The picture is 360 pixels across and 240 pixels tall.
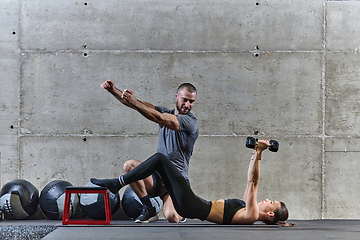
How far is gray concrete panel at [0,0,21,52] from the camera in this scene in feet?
14.0

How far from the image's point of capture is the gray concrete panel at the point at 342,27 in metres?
4.26

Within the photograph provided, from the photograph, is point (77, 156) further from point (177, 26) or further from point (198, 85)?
point (177, 26)

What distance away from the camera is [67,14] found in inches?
169

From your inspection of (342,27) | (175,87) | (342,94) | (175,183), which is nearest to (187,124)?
(175,183)

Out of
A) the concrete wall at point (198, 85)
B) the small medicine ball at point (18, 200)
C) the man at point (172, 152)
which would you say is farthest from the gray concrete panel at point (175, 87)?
the small medicine ball at point (18, 200)

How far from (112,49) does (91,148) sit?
4.27 feet

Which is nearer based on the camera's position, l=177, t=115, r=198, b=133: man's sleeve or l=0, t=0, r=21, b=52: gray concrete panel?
l=177, t=115, r=198, b=133: man's sleeve

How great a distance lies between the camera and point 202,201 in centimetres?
315

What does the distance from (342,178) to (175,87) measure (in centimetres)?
240

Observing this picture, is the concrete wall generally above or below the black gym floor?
above

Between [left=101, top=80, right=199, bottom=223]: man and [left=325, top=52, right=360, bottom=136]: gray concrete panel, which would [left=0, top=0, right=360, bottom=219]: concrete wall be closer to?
[left=325, top=52, right=360, bottom=136]: gray concrete panel

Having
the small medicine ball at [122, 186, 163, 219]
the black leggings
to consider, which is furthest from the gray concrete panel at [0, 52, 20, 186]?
the black leggings

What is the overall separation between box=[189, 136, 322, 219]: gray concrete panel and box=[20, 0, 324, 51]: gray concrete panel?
1253 millimetres

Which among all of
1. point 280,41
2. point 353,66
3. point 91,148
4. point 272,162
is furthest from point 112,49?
point 353,66
